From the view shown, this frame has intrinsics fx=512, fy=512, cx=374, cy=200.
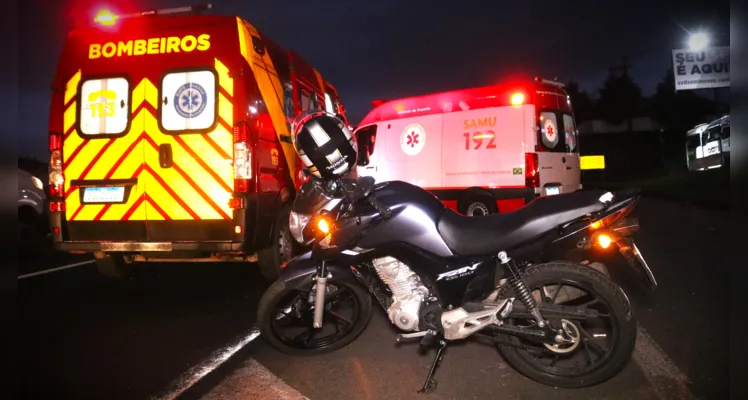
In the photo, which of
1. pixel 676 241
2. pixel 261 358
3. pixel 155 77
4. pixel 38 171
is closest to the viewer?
pixel 261 358

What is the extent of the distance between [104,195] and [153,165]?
0.63 meters

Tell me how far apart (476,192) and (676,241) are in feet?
11.1

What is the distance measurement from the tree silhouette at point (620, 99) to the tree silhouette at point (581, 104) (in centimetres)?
137

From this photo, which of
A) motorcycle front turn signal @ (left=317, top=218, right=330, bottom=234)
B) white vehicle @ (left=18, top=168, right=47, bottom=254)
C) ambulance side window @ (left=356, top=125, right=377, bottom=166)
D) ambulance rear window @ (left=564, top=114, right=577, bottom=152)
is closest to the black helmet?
motorcycle front turn signal @ (left=317, top=218, right=330, bottom=234)

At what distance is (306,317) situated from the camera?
155 inches

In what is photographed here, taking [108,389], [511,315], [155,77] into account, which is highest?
[155,77]

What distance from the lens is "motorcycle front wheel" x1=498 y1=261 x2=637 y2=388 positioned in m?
2.97

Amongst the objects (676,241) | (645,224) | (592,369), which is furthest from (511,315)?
(645,224)

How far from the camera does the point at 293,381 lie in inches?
133

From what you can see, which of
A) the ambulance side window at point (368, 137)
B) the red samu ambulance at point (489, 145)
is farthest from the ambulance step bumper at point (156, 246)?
the ambulance side window at point (368, 137)

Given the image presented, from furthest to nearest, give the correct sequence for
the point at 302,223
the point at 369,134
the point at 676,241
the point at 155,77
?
the point at 369,134 → the point at 676,241 → the point at 155,77 → the point at 302,223

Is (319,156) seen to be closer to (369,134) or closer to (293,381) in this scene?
(293,381)

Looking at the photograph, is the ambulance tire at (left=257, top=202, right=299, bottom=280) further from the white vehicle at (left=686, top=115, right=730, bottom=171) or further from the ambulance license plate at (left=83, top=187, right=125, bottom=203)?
the white vehicle at (left=686, top=115, right=730, bottom=171)

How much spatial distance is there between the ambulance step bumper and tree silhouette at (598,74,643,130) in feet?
167
